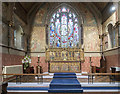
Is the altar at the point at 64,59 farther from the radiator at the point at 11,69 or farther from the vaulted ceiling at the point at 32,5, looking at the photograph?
the vaulted ceiling at the point at 32,5

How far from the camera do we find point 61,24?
52.3 feet

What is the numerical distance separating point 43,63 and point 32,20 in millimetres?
4408

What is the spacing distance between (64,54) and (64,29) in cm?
268

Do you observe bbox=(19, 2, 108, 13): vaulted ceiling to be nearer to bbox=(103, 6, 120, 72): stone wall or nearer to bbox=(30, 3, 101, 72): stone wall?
bbox=(30, 3, 101, 72): stone wall

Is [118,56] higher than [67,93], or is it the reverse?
[118,56]

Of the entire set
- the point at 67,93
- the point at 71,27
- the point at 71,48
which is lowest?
the point at 67,93

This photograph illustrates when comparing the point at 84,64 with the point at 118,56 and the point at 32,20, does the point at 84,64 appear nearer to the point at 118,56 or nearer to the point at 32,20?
the point at 118,56

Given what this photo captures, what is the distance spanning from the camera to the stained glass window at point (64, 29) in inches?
618

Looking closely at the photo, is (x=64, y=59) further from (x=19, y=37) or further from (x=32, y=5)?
(x=32, y=5)

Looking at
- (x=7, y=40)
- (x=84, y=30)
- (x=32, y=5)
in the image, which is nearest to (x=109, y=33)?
(x=84, y=30)

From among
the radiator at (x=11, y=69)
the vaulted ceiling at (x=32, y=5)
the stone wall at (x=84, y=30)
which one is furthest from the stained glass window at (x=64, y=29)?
the radiator at (x=11, y=69)

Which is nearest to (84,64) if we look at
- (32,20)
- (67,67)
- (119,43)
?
(67,67)

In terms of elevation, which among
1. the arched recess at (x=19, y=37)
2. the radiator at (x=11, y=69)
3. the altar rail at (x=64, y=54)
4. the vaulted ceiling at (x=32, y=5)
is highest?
the vaulted ceiling at (x=32, y=5)

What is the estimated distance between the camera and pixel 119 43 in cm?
1088
